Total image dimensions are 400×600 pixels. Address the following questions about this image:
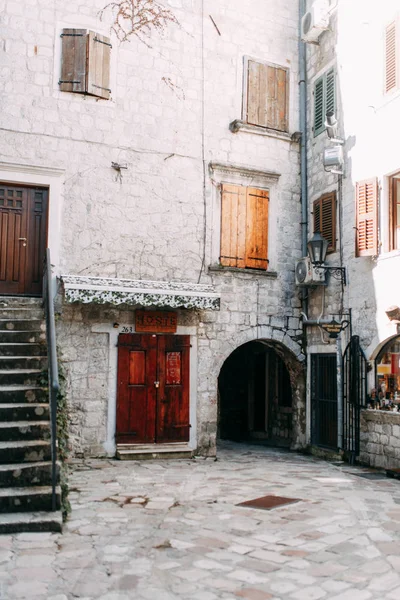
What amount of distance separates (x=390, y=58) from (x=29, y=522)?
26.3ft

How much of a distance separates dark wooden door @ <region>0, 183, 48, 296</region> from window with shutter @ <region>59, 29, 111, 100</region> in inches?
70.1

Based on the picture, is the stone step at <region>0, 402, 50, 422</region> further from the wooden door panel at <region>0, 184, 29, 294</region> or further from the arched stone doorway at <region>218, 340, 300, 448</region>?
the arched stone doorway at <region>218, 340, 300, 448</region>

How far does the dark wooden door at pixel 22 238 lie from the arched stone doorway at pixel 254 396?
538 centimetres

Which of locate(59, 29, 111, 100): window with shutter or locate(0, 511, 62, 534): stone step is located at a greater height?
locate(59, 29, 111, 100): window with shutter

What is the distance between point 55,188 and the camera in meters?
9.28

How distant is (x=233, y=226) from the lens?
10.5 meters

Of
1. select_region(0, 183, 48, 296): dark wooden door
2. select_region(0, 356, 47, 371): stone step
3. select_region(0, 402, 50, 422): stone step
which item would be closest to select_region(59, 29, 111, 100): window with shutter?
select_region(0, 183, 48, 296): dark wooden door

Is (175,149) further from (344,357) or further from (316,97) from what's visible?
(344,357)

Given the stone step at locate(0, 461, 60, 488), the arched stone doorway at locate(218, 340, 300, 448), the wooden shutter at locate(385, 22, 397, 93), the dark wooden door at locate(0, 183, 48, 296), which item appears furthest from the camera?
the arched stone doorway at locate(218, 340, 300, 448)

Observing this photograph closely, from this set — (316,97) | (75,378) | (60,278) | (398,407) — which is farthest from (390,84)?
(75,378)

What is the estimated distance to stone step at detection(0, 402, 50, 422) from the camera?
6.26 meters

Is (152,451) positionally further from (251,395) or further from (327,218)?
(327,218)

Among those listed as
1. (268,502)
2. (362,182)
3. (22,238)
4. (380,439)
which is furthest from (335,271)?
(22,238)

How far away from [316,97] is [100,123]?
161 inches
